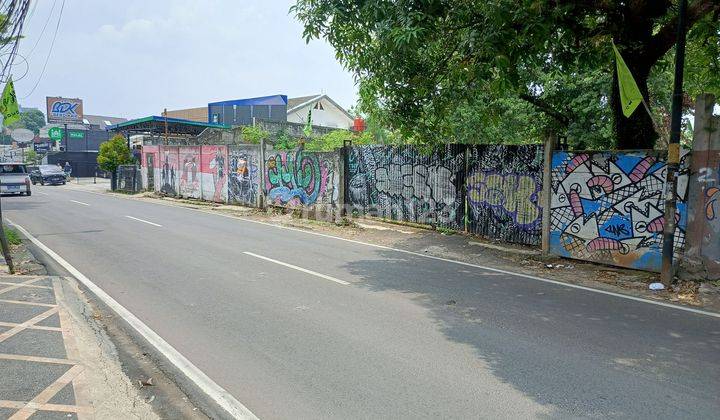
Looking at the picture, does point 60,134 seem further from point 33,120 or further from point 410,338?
point 33,120

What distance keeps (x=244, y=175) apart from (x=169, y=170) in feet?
29.7

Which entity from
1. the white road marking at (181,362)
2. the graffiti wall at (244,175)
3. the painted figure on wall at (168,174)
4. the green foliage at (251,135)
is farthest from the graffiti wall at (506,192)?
the green foliage at (251,135)

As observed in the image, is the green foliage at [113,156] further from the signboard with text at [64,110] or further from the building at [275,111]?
the signboard with text at [64,110]

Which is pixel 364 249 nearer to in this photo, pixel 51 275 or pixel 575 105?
pixel 51 275

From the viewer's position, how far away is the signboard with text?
67.8 meters

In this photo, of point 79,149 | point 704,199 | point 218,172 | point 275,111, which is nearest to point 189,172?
point 218,172

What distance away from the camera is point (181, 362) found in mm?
4934

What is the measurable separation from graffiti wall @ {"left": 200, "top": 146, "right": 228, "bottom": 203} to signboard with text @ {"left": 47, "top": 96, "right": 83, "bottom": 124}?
180ft

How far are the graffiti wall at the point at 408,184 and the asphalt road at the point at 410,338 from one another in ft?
12.9

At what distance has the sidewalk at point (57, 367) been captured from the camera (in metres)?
3.74

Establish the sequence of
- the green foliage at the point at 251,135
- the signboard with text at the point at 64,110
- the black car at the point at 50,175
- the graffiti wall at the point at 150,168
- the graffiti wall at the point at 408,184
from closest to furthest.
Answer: the graffiti wall at the point at 408,184 < the graffiti wall at the point at 150,168 < the green foliage at the point at 251,135 < the black car at the point at 50,175 < the signboard with text at the point at 64,110

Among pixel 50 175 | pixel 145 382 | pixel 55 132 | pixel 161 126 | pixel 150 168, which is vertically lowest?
pixel 145 382

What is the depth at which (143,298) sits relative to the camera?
7.12 meters

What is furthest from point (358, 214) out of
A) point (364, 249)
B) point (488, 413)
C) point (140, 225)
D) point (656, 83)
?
point (488, 413)
